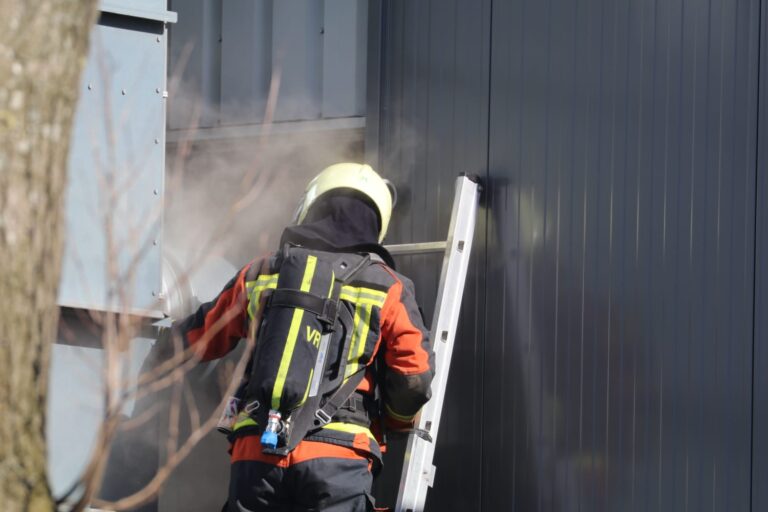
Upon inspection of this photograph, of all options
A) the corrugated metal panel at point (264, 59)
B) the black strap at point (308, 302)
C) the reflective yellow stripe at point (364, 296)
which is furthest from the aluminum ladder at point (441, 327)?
the corrugated metal panel at point (264, 59)

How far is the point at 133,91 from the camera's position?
15.3 ft

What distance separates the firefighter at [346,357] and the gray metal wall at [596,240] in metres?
0.65

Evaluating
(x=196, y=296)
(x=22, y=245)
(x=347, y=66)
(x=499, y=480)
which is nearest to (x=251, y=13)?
(x=347, y=66)

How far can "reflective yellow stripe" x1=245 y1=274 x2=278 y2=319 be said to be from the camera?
14.8ft

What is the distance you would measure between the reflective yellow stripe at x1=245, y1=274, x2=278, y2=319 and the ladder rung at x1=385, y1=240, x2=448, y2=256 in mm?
883

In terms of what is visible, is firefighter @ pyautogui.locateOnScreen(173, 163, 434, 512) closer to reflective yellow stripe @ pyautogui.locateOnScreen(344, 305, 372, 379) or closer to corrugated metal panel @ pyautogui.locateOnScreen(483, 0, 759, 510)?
reflective yellow stripe @ pyautogui.locateOnScreen(344, 305, 372, 379)

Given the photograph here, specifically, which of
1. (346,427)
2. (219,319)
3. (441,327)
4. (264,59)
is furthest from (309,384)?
(264,59)

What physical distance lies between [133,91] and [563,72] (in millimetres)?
1693

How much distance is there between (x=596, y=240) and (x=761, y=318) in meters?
0.78

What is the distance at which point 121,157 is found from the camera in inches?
181

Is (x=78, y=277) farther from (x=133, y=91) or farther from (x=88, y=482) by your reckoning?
(x=88, y=482)

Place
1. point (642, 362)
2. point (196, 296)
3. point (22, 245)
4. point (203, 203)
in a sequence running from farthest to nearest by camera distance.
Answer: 1. point (203, 203)
2. point (196, 296)
3. point (642, 362)
4. point (22, 245)

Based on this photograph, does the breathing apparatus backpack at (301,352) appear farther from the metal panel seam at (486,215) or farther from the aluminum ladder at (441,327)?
the metal panel seam at (486,215)

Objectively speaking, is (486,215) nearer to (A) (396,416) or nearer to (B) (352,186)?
(B) (352,186)
